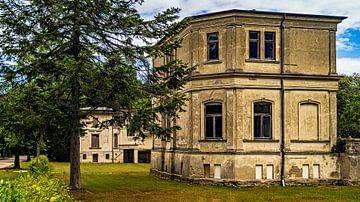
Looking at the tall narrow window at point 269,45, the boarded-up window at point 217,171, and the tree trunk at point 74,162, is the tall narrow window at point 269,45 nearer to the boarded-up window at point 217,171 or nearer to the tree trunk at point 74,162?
the boarded-up window at point 217,171

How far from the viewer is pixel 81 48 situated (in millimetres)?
23359

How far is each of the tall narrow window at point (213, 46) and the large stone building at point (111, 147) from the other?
122ft

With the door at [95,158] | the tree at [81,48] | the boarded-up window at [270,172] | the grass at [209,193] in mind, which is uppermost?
the tree at [81,48]

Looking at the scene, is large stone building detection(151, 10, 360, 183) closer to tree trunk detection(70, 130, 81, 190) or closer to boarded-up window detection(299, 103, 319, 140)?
boarded-up window detection(299, 103, 319, 140)

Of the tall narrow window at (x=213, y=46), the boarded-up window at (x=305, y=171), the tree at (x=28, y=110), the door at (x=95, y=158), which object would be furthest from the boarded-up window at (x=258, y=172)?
the door at (x=95, y=158)

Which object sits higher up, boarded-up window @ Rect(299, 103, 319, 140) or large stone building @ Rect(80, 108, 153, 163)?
boarded-up window @ Rect(299, 103, 319, 140)

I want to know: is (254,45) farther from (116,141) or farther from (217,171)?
(116,141)

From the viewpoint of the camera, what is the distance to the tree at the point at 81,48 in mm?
22438

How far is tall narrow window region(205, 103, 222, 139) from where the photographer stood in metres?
28.5

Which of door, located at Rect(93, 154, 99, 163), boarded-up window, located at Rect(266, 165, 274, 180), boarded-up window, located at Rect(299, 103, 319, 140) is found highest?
boarded-up window, located at Rect(299, 103, 319, 140)

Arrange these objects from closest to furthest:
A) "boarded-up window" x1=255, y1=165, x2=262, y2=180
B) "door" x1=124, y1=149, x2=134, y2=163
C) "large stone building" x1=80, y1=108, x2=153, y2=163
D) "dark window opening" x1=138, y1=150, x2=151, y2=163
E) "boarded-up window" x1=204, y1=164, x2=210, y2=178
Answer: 1. "boarded-up window" x1=255, y1=165, x2=262, y2=180
2. "boarded-up window" x1=204, y1=164, x2=210, y2=178
3. "large stone building" x1=80, y1=108, x2=153, y2=163
4. "door" x1=124, y1=149, x2=134, y2=163
5. "dark window opening" x1=138, y1=150, x2=151, y2=163

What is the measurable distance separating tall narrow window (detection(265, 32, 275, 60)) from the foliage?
87.4 feet

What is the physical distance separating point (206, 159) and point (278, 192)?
5.01 meters

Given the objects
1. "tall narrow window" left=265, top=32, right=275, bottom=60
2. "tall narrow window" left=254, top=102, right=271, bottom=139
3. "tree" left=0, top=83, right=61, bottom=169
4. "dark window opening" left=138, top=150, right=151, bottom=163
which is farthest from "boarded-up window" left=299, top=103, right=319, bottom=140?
"dark window opening" left=138, top=150, right=151, bottom=163
